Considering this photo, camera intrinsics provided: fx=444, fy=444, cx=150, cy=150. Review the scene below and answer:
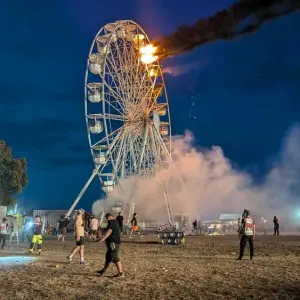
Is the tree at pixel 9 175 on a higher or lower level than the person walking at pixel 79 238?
higher

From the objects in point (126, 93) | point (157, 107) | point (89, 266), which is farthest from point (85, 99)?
point (89, 266)

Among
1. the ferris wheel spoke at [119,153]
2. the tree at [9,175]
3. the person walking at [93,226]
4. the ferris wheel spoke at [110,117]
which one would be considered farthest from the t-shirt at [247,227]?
the tree at [9,175]

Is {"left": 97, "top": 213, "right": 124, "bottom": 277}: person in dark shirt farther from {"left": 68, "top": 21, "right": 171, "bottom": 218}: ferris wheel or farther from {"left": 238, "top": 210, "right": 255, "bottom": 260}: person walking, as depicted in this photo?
{"left": 68, "top": 21, "right": 171, "bottom": 218}: ferris wheel

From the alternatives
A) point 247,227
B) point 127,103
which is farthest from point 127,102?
point 247,227

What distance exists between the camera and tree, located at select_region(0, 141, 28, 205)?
52.6 m

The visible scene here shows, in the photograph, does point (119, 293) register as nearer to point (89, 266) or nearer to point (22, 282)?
point (22, 282)

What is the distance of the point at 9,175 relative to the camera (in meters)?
52.8

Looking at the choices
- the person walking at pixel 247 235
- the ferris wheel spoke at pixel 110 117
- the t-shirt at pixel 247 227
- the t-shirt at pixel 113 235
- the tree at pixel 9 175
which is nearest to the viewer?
the t-shirt at pixel 113 235

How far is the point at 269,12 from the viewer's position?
7.17 metres

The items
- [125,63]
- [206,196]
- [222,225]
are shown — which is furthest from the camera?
[206,196]

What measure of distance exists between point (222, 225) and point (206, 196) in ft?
79.0

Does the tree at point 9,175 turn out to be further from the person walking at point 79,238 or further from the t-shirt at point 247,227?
the t-shirt at point 247,227

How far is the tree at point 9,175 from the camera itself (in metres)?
52.6

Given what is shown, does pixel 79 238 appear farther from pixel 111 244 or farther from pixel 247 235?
pixel 247 235
